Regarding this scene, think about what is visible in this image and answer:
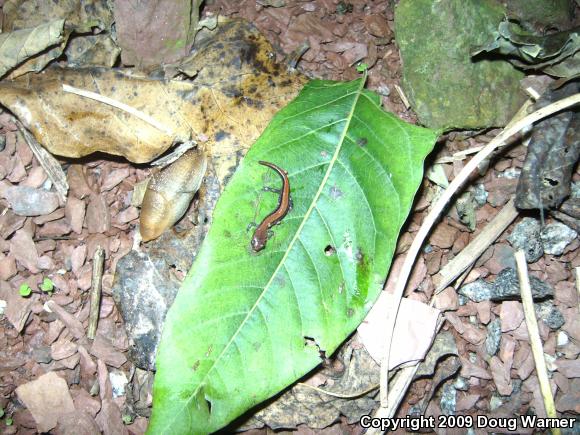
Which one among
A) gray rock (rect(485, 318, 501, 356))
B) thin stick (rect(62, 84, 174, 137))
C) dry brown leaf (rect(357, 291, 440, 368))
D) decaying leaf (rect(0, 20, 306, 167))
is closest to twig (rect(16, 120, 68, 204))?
decaying leaf (rect(0, 20, 306, 167))

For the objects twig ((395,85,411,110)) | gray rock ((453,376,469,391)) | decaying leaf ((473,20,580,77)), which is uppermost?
decaying leaf ((473,20,580,77))

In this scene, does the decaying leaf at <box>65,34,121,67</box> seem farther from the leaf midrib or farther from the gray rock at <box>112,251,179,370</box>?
the leaf midrib

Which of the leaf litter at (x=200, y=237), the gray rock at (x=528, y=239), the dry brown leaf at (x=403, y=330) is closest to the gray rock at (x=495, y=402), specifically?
the leaf litter at (x=200, y=237)

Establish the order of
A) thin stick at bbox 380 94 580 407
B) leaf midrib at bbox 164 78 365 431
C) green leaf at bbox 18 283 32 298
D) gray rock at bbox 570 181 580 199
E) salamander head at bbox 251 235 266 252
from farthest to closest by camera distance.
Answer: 1. green leaf at bbox 18 283 32 298
2. gray rock at bbox 570 181 580 199
3. thin stick at bbox 380 94 580 407
4. salamander head at bbox 251 235 266 252
5. leaf midrib at bbox 164 78 365 431

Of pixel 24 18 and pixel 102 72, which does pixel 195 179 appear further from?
pixel 24 18

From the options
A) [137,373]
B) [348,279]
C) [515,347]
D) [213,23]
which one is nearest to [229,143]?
[213,23]

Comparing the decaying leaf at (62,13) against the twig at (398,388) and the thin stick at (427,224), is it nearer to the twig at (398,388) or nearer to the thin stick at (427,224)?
the thin stick at (427,224)
